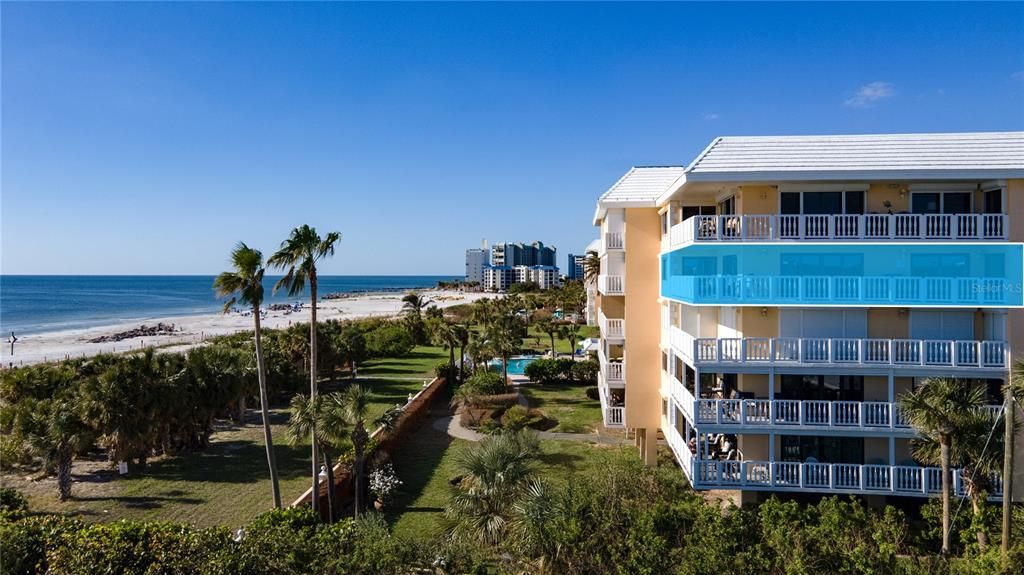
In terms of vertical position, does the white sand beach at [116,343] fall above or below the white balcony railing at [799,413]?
below

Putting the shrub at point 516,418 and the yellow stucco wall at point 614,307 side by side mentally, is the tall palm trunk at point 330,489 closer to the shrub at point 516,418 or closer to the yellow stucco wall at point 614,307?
the shrub at point 516,418

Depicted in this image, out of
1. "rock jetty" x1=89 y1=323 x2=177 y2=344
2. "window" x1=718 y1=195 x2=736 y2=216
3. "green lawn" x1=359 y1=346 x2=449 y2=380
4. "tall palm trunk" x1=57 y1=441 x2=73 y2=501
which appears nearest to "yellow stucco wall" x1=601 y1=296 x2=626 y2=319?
"window" x1=718 y1=195 x2=736 y2=216

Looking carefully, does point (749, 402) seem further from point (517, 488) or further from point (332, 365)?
point (332, 365)

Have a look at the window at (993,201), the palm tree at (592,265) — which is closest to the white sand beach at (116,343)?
the palm tree at (592,265)

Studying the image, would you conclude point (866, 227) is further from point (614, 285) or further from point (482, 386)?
point (482, 386)

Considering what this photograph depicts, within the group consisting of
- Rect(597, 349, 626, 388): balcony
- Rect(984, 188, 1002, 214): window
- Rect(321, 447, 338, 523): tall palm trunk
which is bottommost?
Rect(321, 447, 338, 523): tall palm trunk

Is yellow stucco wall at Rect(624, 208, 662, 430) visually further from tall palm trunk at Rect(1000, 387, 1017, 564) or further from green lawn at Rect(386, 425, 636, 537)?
tall palm trunk at Rect(1000, 387, 1017, 564)

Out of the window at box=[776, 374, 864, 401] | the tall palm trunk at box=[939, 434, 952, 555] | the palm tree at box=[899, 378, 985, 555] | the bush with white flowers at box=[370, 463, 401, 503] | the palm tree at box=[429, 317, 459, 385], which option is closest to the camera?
the palm tree at box=[899, 378, 985, 555]
